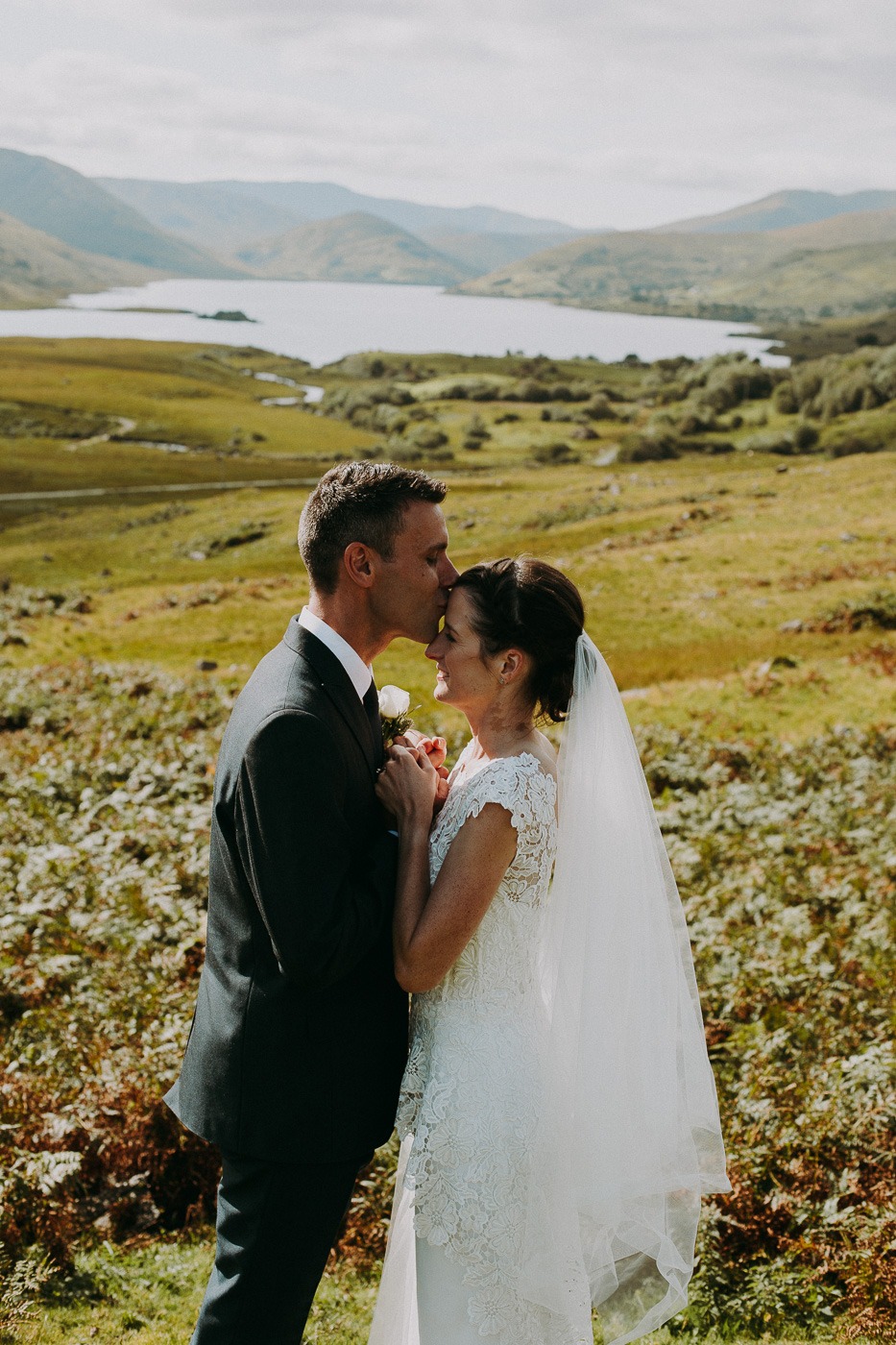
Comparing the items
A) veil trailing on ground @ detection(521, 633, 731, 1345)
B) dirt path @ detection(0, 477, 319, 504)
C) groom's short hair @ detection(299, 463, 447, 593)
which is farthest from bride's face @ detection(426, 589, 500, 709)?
dirt path @ detection(0, 477, 319, 504)

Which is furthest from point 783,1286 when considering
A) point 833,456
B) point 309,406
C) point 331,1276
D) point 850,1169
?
point 309,406

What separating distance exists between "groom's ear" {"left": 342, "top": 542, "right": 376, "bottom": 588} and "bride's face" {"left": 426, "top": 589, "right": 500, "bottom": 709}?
387 mm

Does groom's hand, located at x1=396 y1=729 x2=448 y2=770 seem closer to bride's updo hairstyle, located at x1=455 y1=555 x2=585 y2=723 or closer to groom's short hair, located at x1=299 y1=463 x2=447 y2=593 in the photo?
bride's updo hairstyle, located at x1=455 y1=555 x2=585 y2=723

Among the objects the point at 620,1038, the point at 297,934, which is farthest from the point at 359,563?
the point at 620,1038

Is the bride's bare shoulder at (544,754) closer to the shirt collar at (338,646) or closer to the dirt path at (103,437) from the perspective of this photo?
the shirt collar at (338,646)

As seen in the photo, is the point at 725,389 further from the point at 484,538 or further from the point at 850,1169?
the point at 850,1169

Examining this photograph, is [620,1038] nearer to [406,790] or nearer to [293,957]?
[406,790]

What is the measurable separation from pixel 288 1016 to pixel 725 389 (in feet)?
282

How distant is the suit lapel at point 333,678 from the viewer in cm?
343

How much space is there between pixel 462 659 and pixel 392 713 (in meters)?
0.47

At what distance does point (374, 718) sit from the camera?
3928 mm

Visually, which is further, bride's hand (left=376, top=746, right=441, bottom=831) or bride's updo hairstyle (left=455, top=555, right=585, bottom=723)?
bride's updo hairstyle (left=455, top=555, right=585, bottom=723)

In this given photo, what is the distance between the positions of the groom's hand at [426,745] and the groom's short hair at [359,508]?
0.83 m

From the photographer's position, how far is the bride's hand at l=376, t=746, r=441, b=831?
3523 mm
